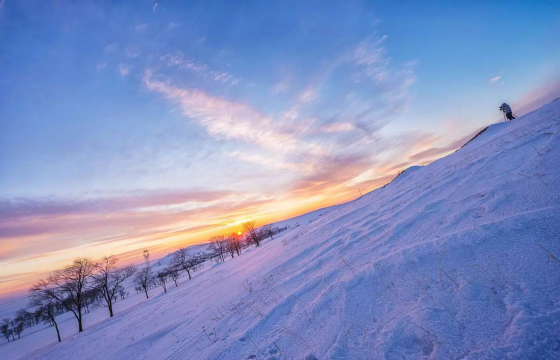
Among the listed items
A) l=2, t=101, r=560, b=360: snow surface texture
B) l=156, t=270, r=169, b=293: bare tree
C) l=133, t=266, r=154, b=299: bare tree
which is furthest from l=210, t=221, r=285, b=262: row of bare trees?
l=2, t=101, r=560, b=360: snow surface texture

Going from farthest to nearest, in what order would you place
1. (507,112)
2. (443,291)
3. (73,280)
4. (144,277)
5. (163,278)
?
(144,277)
(163,278)
(73,280)
(507,112)
(443,291)

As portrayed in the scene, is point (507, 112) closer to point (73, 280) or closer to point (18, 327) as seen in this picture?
point (73, 280)

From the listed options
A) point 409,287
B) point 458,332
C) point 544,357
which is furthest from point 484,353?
point 409,287

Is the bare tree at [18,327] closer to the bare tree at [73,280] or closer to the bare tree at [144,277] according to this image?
the bare tree at [144,277]

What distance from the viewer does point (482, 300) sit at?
253cm

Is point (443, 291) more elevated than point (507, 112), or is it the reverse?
point (507, 112)

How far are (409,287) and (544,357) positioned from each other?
1.48m

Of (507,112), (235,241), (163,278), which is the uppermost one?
(507,112)

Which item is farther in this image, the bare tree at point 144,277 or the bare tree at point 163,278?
the bare tree at point 163,278

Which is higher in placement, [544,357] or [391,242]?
[391,242]

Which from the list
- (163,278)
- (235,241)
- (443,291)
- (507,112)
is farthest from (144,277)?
(507,112)

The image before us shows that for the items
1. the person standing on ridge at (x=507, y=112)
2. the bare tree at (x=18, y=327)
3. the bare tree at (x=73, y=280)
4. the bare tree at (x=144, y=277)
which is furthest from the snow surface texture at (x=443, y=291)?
the bare tree at (x=18, y=327)

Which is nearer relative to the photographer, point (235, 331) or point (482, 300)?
point (482, 300)

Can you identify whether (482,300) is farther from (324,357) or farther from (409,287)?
(324,357)
